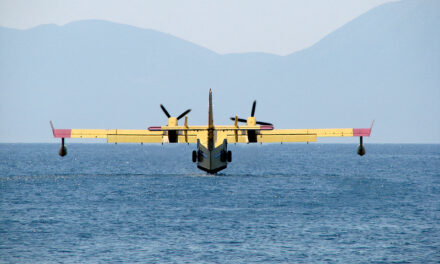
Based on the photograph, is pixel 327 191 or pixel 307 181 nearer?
pixel 327 191

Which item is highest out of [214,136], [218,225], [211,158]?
[214,136]

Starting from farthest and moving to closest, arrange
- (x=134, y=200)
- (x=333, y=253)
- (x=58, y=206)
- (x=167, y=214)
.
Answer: (x=134, y=200) → (x=58, y=206) → (x=167, y=214) → (x=333, y=253)

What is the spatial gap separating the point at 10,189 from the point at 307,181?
3224 cm

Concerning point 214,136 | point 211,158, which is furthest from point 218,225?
point 214,136

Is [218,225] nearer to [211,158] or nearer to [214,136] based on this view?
[211,158]

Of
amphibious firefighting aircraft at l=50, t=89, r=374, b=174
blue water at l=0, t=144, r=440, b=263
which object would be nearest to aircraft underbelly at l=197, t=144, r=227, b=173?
amphibious firefighting aircraft at l=50, t=89, r=374, b=174

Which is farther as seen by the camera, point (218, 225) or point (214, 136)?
point (214, 136)

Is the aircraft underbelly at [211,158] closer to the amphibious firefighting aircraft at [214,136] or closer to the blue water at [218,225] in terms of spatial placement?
the amphibious firefighting aircraft at [214,136]

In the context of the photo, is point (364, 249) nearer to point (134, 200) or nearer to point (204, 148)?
point (134, 200)

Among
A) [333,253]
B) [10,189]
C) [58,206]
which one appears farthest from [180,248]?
[10,189]

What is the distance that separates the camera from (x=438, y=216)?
38.2m

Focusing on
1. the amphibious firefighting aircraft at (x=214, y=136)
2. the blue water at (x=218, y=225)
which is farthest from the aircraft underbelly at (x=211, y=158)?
the blue water at (x=218, y=225)

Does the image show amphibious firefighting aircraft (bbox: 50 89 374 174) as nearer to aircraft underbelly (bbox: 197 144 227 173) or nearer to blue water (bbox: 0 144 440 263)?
aircraft underbelly (bbox: 197 144 227 173)

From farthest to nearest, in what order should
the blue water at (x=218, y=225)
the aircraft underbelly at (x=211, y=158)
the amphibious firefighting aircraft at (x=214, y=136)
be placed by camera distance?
the amphibious firefighting aircraft at (x=214, y=136) → the aircraft underbelly at (x=211, y=158) → the blue water at (x=218, y=225)
